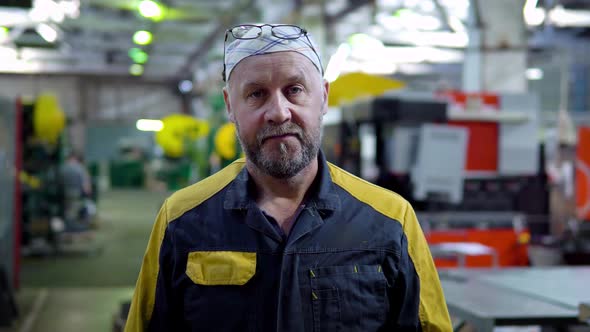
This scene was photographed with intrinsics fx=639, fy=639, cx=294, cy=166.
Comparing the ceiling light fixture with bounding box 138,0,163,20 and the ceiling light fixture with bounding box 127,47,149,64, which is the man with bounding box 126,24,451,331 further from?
the ceiling light fixture with bounding box 127,47,149,64

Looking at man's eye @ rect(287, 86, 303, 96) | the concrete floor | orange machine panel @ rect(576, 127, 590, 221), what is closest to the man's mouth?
man's eye @ rect(287, 86, 303, 96)

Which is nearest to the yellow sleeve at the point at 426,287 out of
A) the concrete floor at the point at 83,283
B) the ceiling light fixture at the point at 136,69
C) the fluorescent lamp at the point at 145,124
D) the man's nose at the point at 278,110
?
the man's nose at the point at 278,110

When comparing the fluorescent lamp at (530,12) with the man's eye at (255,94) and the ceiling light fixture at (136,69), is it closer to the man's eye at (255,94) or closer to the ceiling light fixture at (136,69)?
the man's eye at (255,94)

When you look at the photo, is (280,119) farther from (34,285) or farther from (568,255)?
(34,285)

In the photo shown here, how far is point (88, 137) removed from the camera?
25.3m

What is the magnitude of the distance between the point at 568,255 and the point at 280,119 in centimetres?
445

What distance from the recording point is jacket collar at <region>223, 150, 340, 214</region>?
1596mm

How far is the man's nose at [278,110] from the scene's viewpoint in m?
1.54

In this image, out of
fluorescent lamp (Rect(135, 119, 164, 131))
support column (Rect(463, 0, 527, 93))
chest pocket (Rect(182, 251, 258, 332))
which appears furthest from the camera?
fluorescent lamp (Rect(135, 119, 164, 131))

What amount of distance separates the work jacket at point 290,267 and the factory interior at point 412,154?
0.49m

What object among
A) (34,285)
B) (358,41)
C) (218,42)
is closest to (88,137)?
(218,42)

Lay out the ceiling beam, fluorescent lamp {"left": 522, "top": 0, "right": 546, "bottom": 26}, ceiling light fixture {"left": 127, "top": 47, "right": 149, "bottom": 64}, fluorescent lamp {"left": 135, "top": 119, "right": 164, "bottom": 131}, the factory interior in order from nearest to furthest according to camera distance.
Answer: the factory interior, fluorescent lamp {"left": 522, "top": 0, "right": 546, "bottom": 26}, the ceiling beam, ceiling light fixture {"left": 127, "top": 47, "right": 149, "bottom": 64}, fluorescent lamp {"left": 135, "top": 119, "right": 164, "bottom": 131}

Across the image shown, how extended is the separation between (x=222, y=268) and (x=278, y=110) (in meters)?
0.40

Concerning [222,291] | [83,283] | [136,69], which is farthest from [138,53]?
[222,291]
